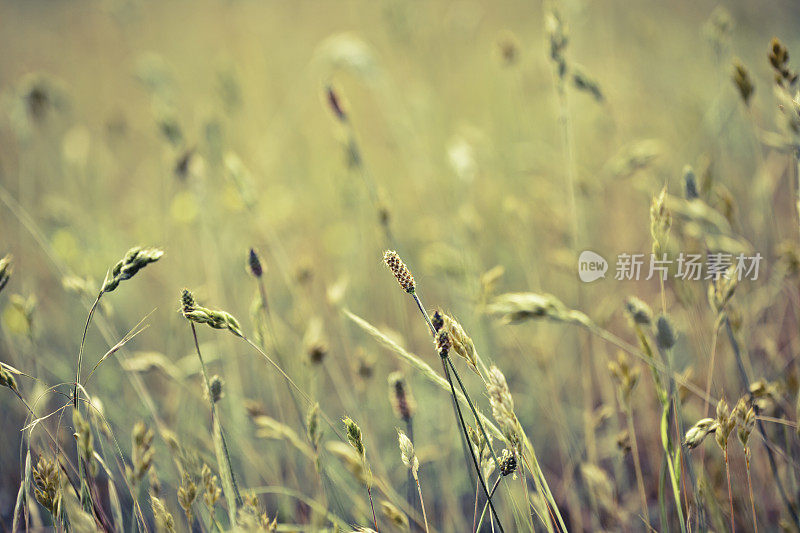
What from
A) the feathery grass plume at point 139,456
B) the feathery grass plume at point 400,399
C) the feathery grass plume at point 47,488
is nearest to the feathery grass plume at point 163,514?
→ the feathery grass plume at point 139,456

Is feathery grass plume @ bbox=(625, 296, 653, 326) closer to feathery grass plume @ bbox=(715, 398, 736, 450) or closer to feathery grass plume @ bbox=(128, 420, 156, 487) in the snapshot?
feathery grass plume @ bbox=(715, 398, 736, 450)

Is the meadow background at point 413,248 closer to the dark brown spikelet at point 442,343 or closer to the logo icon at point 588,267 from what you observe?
the logo icon at point 588,267

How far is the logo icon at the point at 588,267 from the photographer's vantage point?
151cm

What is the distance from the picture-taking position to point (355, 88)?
5012mm

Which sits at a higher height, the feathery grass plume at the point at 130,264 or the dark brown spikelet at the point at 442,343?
the feathery grass plume at the point at 130,264

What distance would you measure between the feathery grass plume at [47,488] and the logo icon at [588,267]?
136cm

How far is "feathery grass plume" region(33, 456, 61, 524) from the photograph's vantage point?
0.79 metres

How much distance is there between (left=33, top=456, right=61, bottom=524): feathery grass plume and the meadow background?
11 cm

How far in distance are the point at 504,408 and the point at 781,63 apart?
0.91m

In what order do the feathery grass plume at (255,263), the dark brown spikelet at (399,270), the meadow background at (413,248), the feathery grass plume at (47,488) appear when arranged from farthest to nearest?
1. the meadow background at (413,248)
2. the feathery grass plume at (255,263)
3. the feathery grass plume at (47,488)
4. the dark brown spikelet at (399,270)

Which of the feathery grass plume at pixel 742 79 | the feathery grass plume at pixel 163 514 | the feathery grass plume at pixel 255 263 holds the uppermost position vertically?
the feathery grass plume at pixel 742 79

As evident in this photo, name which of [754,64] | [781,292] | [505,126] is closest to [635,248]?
[781,292]

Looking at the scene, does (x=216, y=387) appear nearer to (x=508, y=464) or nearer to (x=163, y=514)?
(x=163, y=514)

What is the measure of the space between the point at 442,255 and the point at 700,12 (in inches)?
174
